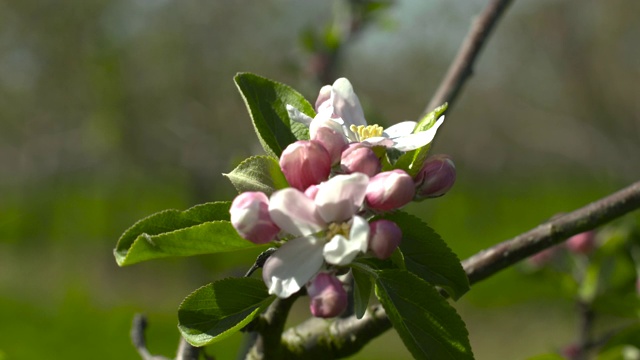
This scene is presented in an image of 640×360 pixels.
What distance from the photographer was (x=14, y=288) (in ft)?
46.7

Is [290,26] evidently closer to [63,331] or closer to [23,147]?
[63,331]

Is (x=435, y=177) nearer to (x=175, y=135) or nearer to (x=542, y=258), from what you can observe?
(x=542, y=258)

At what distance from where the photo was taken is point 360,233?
680mm

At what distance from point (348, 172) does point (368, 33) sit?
252 centimetres

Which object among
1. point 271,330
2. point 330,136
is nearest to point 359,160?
point 330,136

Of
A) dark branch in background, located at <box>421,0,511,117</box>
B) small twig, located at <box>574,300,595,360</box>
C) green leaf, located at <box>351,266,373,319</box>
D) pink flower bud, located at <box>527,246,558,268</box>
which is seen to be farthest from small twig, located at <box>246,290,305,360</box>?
pink flower bud, located at <box>527,246,558,268</box>

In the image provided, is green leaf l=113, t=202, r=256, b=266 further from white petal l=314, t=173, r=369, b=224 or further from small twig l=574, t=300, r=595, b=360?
small twig l=574, t=300, r=595, b=360

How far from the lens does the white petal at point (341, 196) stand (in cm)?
70

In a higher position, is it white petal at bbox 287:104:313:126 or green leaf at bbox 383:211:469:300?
white petal at bbox 287:104:313:126

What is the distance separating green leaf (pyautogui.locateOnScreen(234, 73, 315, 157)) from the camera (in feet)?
2.84

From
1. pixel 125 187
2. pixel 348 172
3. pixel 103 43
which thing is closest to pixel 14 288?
pixel 103 43

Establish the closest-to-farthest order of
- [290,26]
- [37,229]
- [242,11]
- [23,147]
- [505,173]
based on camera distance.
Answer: [290,26]
[242,11]
[37,229]
[23,147]
[505,173]

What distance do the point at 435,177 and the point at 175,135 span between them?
12204mm

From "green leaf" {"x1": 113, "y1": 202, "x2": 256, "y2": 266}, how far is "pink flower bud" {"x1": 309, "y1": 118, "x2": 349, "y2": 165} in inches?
4.3
